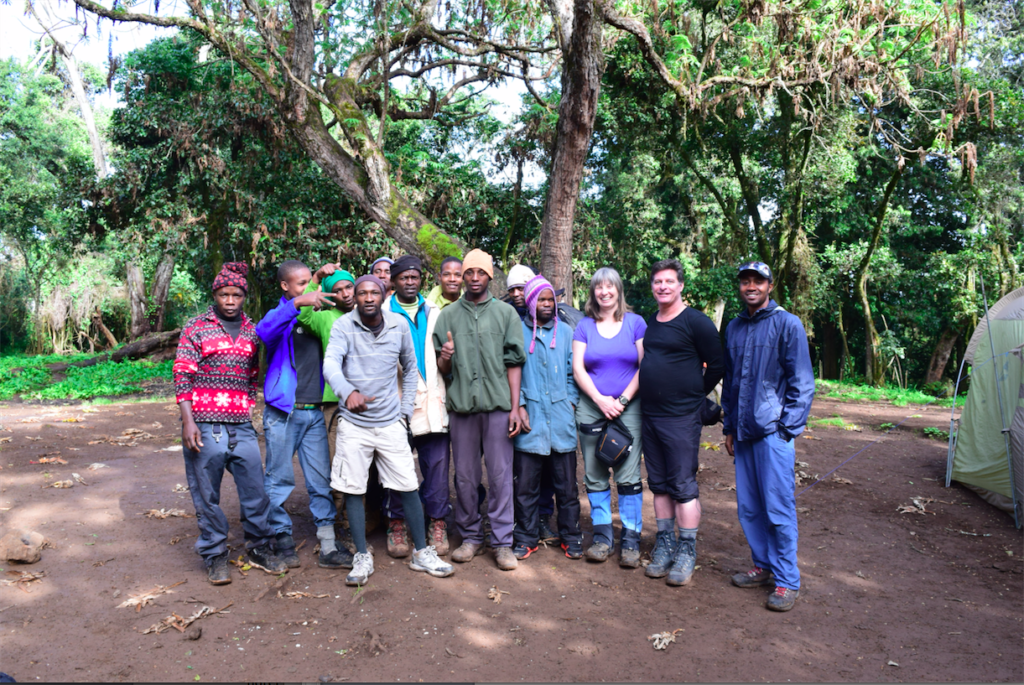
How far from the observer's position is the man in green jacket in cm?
457

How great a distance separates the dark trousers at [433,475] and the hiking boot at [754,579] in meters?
2.01

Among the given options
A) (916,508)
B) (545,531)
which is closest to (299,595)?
(545,531)

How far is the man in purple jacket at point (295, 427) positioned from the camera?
14.8 ft

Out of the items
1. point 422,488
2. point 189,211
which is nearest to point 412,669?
point 422,488

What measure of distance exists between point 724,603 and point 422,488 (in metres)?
2.15

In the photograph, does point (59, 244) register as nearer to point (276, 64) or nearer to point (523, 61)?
point (276, 64)

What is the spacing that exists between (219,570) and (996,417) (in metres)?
7.10

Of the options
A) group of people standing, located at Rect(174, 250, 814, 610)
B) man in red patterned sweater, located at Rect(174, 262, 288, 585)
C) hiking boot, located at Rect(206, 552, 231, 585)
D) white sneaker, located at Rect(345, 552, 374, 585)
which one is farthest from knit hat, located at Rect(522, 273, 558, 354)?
hiking boot, located at Rect(206, 552, 231, 585)

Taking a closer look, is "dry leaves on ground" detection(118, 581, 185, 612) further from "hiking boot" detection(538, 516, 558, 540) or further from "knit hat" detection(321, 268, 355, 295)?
"hiking boot" detection(538, 516, 558, 540)

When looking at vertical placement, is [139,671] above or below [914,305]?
below

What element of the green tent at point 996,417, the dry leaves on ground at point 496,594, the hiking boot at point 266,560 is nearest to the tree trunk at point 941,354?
the green tent at point 996,417

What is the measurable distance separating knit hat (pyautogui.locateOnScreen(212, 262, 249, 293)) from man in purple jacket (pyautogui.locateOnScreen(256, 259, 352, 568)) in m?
0.26

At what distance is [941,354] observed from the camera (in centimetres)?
1841

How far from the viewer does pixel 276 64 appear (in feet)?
30.4
